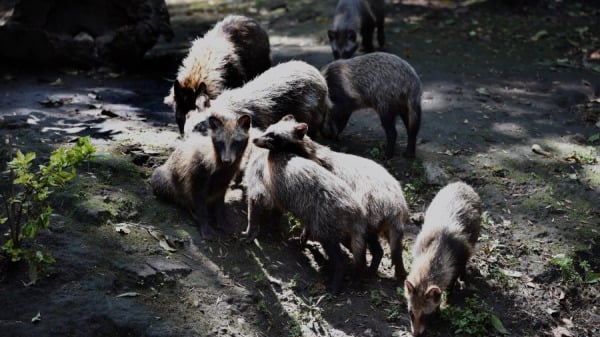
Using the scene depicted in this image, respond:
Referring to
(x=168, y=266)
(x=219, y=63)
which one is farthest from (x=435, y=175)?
(x=168, y=266)

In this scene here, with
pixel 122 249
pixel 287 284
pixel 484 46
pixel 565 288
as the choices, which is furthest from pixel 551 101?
pixel 122 249

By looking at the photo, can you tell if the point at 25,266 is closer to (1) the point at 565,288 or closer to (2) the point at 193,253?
(2) the point at 193,253

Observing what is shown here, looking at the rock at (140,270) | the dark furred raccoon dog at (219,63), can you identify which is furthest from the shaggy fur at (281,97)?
the rock at (140,270)

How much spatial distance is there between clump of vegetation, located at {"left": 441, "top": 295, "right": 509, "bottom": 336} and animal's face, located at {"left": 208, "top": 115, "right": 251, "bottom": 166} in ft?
8.04

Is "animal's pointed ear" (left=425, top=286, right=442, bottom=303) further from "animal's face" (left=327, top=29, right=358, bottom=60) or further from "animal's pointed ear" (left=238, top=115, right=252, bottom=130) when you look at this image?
"animal's face" (left=327, top=29, right=358, bottom=60)

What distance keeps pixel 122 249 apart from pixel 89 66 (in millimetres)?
6124

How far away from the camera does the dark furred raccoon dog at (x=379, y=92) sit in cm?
812

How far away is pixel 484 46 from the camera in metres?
13.0

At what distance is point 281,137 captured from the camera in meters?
6.24

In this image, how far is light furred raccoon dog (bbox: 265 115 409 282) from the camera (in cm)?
588

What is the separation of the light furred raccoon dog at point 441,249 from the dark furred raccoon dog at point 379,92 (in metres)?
1.99

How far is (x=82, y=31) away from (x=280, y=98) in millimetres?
4980

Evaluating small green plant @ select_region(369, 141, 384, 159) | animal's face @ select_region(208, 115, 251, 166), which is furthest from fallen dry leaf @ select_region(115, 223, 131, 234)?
small green plant @ select_region(369, 141, 384, 159)

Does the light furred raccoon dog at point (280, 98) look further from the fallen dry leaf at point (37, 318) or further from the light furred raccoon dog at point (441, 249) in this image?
the fallen dry leaf at point (37, 318)
